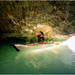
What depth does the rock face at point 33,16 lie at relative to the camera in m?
9.16

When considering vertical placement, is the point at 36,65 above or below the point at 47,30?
below

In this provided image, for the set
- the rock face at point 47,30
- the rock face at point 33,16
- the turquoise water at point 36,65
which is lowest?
the turquoise water at point 36,65

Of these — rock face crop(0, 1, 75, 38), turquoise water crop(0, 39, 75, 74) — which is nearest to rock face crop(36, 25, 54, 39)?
rock face crop(0, 1, 75, 38)

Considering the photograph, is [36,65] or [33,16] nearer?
[36,65]

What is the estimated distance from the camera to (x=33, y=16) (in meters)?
9.92

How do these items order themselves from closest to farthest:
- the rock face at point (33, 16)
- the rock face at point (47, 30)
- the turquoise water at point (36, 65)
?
the turquoise water at point (36, 65)
the rock face at point (33, 16)
the rock face at point (47, 30)

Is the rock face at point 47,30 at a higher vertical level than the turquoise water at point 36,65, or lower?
higher

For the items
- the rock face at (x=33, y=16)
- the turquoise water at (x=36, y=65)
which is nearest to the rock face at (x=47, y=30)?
the rock face at (x=33, y=16)

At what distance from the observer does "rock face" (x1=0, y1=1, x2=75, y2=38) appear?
9.16 metres

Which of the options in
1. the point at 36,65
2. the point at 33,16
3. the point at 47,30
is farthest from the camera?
the point at 47,30

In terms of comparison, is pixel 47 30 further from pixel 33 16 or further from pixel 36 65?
pixel 36 65

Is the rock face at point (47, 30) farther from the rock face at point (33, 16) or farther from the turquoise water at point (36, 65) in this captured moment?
the turquoise water at point (36, 65)

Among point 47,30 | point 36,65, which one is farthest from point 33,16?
point 36,65

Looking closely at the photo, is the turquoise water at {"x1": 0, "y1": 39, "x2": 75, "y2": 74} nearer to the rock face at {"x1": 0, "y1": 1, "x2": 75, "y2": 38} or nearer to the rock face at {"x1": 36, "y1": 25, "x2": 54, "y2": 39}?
the rock face at {"x1": 0, "y1": 1, "x2": 75, "y2": 38}
